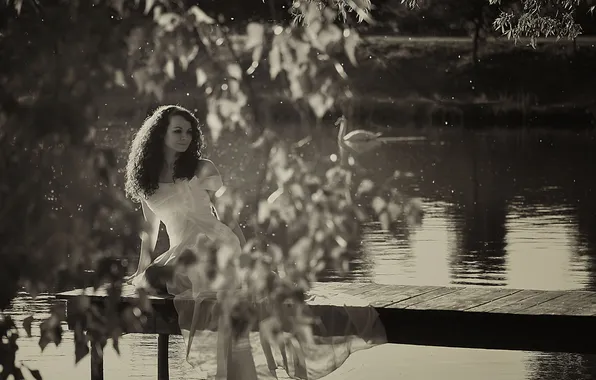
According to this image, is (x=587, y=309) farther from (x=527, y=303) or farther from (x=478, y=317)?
(x=478, y=317)

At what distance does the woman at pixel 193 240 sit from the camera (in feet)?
25.2

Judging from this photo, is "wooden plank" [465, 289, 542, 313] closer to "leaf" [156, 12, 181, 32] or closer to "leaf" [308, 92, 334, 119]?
"leaf" [308, 92, 334, 119]

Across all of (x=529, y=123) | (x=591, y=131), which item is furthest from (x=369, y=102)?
(x=591, y=131)

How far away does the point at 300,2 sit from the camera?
4.20m

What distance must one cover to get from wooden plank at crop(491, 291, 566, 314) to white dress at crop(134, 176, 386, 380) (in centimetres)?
60

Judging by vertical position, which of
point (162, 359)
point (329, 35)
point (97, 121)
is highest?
point (329, 35)

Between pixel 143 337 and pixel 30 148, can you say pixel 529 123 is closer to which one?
pixel 143 337

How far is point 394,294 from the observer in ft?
26.9

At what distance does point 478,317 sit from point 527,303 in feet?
1.25

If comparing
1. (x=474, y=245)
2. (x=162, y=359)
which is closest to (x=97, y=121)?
(x=162, y=359)

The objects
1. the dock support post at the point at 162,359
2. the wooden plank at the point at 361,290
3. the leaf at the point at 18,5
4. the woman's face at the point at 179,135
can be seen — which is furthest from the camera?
the dock support post at the point at 162,359

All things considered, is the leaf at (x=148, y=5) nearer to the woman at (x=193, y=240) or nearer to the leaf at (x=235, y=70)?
the leaf at (x=235, y=70)

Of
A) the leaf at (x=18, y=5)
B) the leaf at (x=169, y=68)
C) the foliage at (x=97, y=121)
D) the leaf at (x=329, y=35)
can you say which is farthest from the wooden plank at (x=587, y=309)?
the leaf at (x=18, y=5)

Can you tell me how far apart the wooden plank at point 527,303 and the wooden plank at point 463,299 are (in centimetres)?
14
